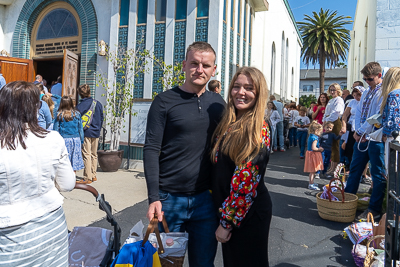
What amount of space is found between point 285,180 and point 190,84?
524 cm

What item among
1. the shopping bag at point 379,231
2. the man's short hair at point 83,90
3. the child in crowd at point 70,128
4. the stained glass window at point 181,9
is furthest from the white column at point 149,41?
the shopping bag at point 379,231

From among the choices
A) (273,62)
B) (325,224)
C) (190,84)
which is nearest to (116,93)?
(325,224)

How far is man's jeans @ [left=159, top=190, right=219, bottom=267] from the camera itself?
2016 mm

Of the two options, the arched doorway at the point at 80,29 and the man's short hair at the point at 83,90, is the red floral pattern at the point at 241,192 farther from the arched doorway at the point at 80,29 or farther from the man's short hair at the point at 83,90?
the arched doorway at the point at 80,29

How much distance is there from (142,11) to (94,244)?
790 centimetres

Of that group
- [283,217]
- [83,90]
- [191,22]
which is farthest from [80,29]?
[283,217]

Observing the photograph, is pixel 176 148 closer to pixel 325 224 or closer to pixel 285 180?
pixel 325 224

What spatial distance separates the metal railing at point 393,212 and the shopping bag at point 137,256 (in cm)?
127

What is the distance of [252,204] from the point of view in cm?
184

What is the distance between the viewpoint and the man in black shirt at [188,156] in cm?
198

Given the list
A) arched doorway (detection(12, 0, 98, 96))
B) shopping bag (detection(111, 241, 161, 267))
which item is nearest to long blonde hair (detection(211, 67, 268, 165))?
shopping bag (detection(111, 241, 161, 267))

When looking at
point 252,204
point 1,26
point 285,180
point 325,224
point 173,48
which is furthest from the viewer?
point 1,26

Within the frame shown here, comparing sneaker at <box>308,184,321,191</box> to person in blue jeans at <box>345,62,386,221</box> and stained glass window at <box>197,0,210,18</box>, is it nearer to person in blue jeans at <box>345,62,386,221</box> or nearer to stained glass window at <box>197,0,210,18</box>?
person in blue jeans at <box>345,62,386,221</box>

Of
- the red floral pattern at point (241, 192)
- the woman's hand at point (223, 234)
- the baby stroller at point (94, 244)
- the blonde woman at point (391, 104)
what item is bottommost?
the baby stroller at point (94, 244)
